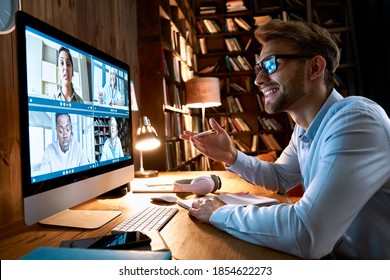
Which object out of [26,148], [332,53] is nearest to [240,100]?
[332,53]

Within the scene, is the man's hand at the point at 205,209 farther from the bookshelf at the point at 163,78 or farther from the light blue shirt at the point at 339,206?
the bookshelf at the point at 163,78

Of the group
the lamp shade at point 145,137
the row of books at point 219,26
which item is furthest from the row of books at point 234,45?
the lamp shade at point 145,137

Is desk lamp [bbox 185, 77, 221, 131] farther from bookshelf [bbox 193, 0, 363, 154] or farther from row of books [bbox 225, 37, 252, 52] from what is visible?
row of books [bbox 225, 37, 252, 52]

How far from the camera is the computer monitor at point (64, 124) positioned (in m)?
0.67

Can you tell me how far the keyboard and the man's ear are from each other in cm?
66

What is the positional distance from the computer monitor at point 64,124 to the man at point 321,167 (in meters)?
0.34

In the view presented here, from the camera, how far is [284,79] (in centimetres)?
107

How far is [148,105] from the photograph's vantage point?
2402mm

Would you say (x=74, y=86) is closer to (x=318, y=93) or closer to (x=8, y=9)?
(x=8, y=9)

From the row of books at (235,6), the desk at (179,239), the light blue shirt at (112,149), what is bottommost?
the desk at (179,239)

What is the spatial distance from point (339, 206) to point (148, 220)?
19.3 inches

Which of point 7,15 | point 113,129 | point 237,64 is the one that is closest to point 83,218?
point 113,129

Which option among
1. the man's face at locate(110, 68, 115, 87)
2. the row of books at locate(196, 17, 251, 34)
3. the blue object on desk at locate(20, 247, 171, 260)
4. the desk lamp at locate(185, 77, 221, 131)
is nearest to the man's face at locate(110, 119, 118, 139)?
the man's face at locate(110, 68, 115, 87)
